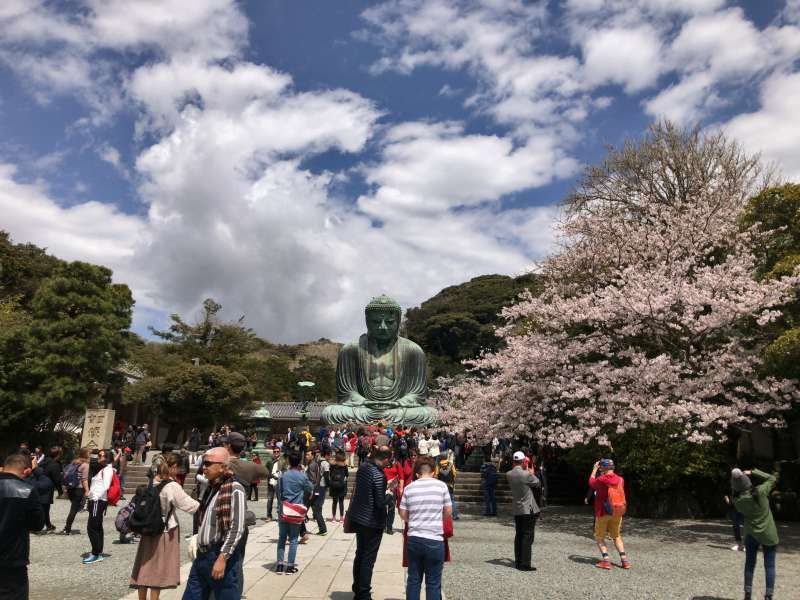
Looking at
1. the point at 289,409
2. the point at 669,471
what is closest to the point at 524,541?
the point at 669,471

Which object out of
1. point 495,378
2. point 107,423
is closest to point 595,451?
point 495,378

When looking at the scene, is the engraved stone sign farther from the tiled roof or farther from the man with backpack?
the tiled roof

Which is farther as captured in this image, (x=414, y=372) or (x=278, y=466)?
(x=414, y=372)

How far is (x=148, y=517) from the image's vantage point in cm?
512

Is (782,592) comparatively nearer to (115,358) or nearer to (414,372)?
(414,372)

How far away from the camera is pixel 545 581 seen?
723 cm

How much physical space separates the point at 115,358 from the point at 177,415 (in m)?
9.70

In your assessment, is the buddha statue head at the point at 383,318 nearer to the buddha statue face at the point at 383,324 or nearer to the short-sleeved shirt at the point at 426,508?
the buddha statue face at the point at 383,324

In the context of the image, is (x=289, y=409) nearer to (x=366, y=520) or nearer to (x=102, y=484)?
(x=102, y=484)

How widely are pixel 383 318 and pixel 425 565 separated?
1970cm

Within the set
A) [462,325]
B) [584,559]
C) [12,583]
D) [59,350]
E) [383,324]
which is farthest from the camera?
[462,325]

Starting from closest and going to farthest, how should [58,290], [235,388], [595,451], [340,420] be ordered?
[595,451], [58,290], [340,420], [235,388]

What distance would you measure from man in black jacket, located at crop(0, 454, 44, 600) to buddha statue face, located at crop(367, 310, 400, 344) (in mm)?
20504

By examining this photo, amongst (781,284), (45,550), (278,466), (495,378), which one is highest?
(781,284)
